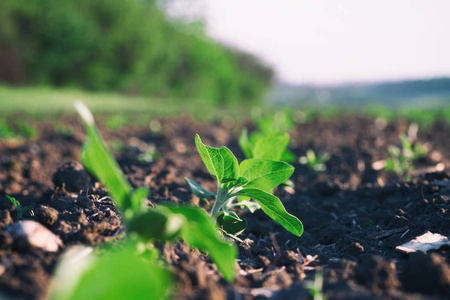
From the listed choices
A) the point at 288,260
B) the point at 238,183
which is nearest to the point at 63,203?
the point at 238,183

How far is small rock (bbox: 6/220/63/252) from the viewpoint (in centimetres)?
140

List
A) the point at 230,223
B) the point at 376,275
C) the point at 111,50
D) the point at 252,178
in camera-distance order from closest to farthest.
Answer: the point at 376,275, the point at 252,178, the point at 230,223, the point at 111,50

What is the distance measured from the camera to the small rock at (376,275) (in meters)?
1.33

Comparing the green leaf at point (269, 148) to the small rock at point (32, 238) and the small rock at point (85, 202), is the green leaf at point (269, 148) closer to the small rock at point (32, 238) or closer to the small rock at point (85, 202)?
the small rock at point (85, 202)

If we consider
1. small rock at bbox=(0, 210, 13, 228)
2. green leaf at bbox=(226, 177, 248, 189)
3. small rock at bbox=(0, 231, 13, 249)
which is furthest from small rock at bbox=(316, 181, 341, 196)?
small rock at bbox=(0, 231, 13, 249)

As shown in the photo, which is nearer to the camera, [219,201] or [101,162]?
[101,162]

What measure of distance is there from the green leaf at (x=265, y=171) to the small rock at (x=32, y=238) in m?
0.75

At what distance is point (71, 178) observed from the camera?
2.50m

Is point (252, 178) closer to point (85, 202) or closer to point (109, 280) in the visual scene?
point (85, 202)

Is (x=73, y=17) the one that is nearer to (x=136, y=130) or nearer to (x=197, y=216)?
(x=136, y=130)

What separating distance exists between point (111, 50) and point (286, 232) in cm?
2418

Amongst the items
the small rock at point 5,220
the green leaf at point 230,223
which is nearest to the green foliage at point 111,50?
the small rock at point 5,220

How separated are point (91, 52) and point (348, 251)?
2332 centimetres

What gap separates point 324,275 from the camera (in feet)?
4.77
